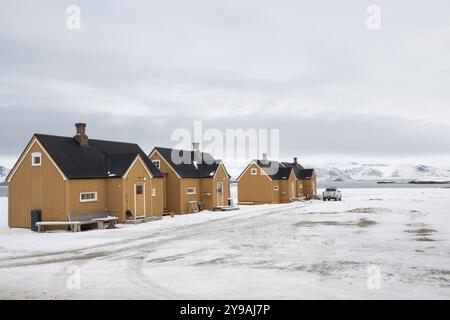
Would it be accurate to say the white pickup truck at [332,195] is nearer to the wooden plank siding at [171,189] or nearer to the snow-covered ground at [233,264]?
the wooden plank siding at [171,189]

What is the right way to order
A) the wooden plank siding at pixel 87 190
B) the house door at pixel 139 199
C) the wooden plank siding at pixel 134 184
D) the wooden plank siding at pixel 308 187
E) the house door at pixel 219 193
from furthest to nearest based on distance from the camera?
the wooden plank siding at pixel 308 187
the house door at pixel 219 193
the house door at pixel 139 199
the wooden plank siding at pixel 134 184
the wooden plank siding at pixel 87 190

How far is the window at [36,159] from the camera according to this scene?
2855cm

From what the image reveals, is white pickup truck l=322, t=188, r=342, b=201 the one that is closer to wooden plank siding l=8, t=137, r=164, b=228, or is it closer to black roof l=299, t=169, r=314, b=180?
black roof l=299, t=169, r=314, b=180

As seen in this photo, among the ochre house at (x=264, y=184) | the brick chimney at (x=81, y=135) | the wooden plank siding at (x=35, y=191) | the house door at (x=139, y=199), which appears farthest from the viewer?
the ochre house at (x=264, y=184)

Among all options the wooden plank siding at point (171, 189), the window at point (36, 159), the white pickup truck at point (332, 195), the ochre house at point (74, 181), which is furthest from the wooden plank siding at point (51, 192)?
the white pickup truck at point (332, 195)

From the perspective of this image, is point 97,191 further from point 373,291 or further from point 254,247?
point 373,291

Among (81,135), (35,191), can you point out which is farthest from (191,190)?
(35,191)

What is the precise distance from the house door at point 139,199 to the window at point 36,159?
7.23 m

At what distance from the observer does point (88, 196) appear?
2967 cm

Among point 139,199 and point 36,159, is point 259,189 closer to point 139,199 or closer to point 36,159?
point 139,199

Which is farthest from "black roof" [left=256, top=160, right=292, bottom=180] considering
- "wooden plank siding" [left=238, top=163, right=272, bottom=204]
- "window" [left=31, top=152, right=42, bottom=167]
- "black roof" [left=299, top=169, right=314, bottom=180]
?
"window" [left=31, top=152, right=42, bottom=167]
